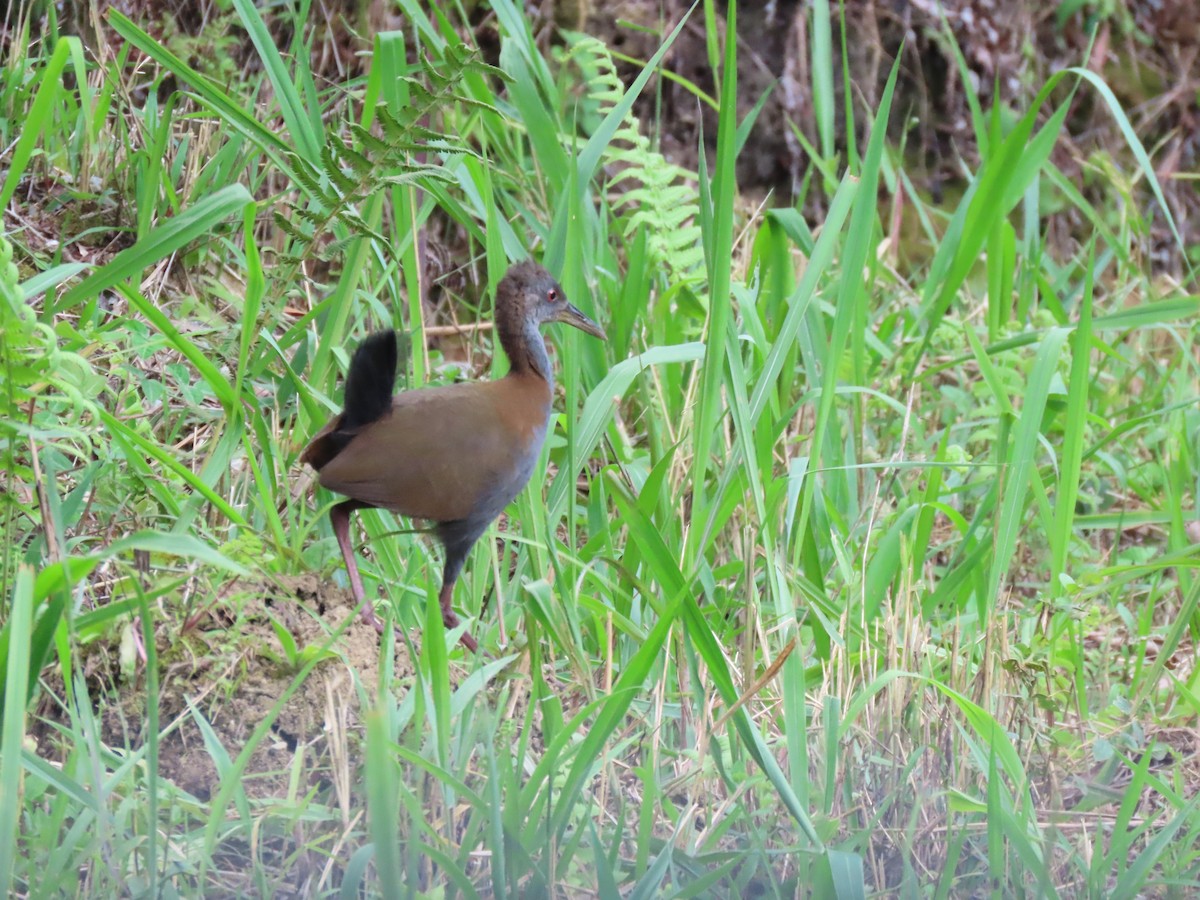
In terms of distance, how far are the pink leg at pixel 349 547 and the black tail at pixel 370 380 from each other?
8.7 inches

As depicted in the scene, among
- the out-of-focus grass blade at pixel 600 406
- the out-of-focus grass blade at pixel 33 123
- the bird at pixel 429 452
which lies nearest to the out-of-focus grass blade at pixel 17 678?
the bird at pixel 429 452

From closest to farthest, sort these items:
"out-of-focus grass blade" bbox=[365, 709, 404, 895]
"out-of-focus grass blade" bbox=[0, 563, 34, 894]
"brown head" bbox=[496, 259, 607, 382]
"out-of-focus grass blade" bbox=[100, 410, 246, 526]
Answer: "out-of-focus grass blade" bbox=[365, 709, 404, 895] → "out-of-focus grass blade" bbox=[0, 563, 34, 894] → "out-of-focus grass blade" bbox=[100, 410, 246, 526] → "brown head" bbox=[496, 259, 607, 382]

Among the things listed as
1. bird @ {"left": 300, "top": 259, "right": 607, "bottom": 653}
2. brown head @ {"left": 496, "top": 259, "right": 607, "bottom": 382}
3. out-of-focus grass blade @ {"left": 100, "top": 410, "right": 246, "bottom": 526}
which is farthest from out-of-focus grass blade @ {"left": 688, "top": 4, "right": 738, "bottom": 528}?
out-of-focus grass blade @ {"left": 100, "top": 410, "right": 246, "bottom": 526}

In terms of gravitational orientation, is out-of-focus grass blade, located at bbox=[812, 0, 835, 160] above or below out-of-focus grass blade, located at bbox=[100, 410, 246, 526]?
above

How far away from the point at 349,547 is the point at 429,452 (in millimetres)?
341

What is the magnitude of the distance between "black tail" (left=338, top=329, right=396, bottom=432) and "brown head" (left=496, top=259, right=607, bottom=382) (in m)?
0.56

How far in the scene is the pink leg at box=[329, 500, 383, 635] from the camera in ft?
10.8

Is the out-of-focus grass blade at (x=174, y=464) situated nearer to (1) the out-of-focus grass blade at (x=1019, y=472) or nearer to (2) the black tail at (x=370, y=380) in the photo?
(2) the black tail at (x=370, y=380)

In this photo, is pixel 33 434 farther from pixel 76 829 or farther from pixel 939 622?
pixel 939 622

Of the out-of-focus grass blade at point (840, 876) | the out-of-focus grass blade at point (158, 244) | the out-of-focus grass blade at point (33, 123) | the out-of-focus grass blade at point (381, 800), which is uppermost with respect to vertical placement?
the out-of-focus grass blade at point (33, 123)

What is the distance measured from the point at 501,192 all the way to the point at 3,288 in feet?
8.05

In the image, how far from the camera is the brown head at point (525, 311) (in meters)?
3.72

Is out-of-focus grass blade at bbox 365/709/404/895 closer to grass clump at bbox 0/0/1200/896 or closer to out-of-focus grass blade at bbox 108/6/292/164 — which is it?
grass clump at bbox 0/0/1200/896

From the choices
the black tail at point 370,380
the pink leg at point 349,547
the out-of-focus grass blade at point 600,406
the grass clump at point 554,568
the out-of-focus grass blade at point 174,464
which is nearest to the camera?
the grass clump at point 554,568
